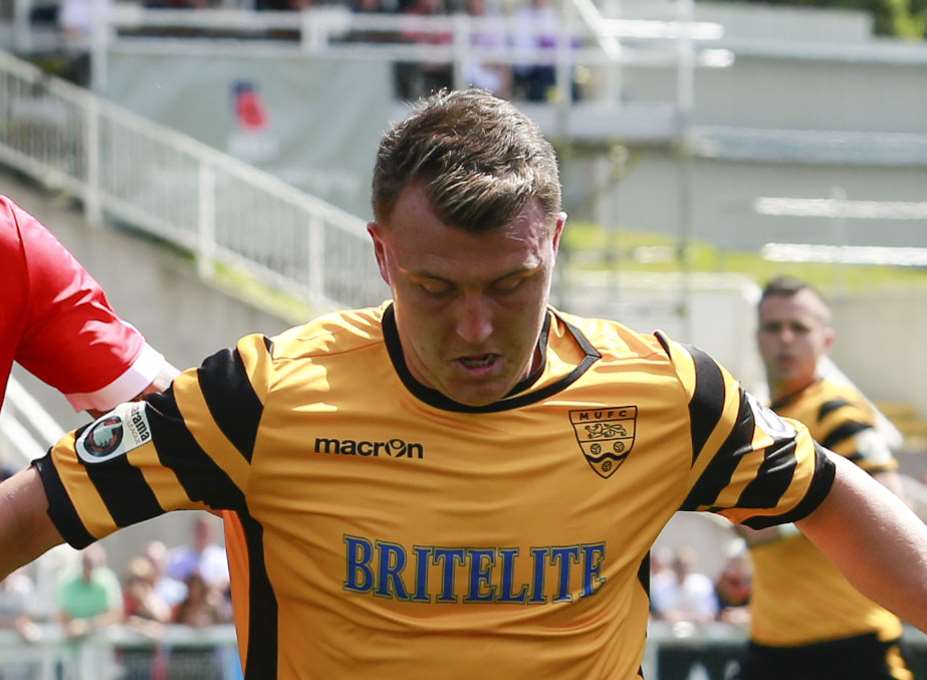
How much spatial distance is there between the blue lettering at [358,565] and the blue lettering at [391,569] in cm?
2

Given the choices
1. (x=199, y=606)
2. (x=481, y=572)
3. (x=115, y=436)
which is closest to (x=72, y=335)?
(x=115, y=436)

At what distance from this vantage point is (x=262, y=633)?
3.52m

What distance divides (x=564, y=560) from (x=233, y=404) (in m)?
0.69

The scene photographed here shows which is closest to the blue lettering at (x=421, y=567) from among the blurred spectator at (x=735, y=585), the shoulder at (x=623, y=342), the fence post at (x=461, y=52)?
the shoulder at (x=623, y=342)

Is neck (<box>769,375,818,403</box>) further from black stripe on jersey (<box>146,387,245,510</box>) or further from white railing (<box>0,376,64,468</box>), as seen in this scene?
white railing (<box>0,376,64,468</box>)

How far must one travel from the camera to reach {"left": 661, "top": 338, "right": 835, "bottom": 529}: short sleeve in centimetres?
352

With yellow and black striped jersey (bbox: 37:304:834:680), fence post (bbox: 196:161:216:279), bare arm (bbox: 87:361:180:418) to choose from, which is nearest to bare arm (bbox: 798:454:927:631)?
yellow and black striped jersey (bbox: 37:304:834:680)

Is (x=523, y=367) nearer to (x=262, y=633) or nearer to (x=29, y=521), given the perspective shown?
(x=262, y=633)

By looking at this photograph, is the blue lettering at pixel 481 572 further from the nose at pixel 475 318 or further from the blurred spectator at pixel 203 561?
the blurred spectator at pixel 203 561

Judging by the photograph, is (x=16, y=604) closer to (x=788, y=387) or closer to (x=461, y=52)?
(x=788, y=387)

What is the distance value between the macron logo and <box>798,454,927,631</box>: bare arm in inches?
32.9

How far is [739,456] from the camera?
353cm

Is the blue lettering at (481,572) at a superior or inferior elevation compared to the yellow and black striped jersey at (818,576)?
superior

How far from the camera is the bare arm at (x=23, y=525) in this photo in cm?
336
